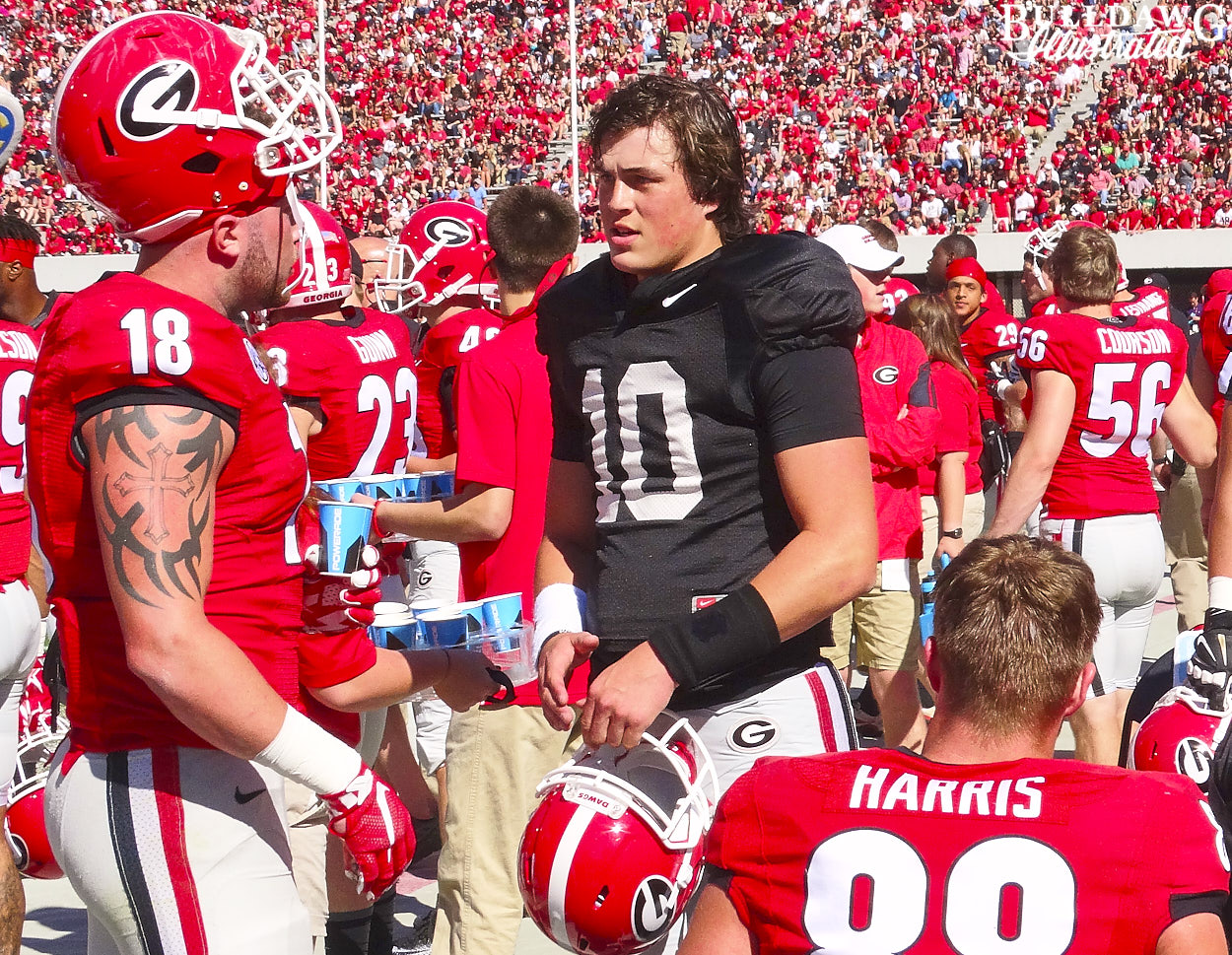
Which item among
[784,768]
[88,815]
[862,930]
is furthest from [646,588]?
[88,815]

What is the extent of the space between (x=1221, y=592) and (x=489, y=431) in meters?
1.77

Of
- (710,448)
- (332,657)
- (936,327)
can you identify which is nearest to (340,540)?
(332,657)

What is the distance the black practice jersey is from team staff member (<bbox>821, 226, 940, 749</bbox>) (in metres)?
3.01

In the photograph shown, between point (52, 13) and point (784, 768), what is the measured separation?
100 feet

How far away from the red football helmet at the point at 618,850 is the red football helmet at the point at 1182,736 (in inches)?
38.0

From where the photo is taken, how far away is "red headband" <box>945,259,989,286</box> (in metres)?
8.40

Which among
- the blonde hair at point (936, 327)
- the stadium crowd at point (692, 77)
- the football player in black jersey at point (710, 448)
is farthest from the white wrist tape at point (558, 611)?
the stadium crowd at point (692, 77)

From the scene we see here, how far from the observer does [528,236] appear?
13.8ft

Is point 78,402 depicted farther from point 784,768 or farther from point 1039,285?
point 1039,285

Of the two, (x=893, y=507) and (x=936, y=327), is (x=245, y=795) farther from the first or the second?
(x=936, y=327)

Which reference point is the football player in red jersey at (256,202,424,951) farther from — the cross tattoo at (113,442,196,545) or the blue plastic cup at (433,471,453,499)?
the cross tattoo at (113,442,196,545)

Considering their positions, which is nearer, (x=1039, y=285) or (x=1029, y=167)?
(x=1039, y=285)

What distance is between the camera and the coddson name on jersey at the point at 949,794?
183cm

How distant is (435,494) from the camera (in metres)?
3.97
